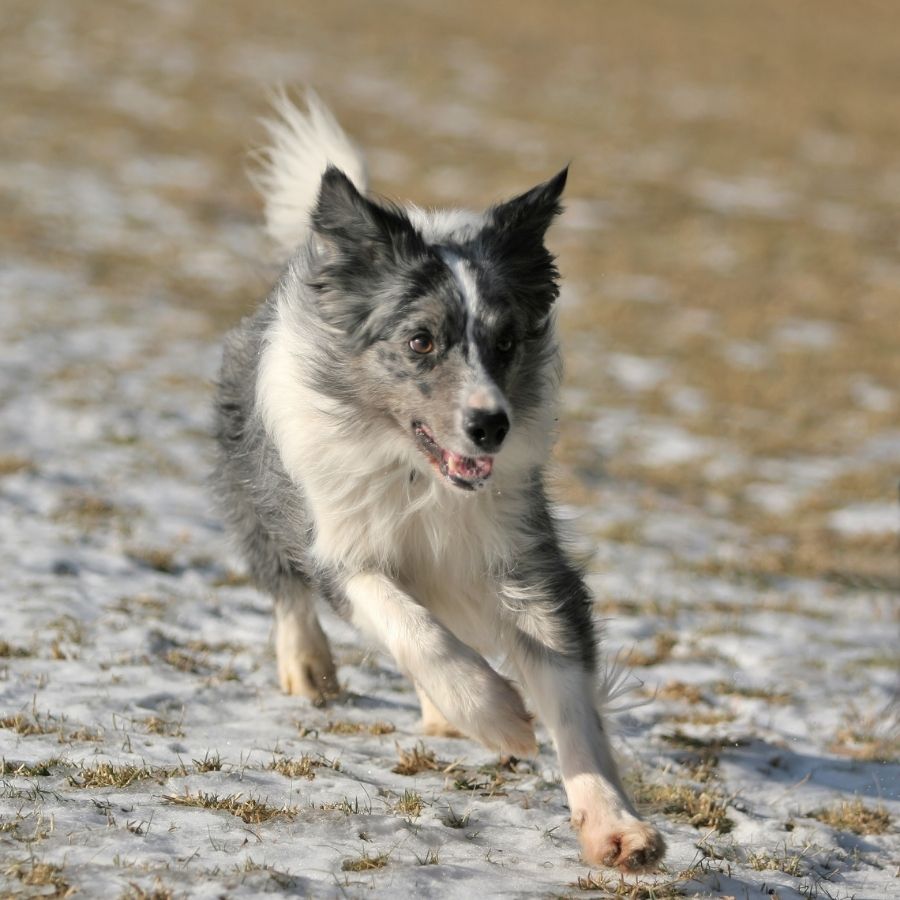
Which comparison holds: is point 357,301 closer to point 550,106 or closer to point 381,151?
point 381,151

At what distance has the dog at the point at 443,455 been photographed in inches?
156

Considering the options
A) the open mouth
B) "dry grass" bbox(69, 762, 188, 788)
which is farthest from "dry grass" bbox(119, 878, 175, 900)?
the open mouth

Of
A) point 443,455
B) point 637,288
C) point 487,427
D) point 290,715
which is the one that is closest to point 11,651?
point 290,715

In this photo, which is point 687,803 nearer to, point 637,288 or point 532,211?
point 532,211

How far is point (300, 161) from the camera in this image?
5.75m

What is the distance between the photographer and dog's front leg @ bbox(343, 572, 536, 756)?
3.87 metres

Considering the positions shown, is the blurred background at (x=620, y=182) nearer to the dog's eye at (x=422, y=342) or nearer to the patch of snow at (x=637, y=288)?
the patch of snow at (x=637, y=288)

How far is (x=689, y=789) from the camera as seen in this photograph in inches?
175

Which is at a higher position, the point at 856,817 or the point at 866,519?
the point at 866,519

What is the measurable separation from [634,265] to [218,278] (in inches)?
190

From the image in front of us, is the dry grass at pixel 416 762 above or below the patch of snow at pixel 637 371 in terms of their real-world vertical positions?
below

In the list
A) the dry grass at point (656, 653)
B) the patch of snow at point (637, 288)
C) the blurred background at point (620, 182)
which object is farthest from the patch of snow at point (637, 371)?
the dry grass at point (656, 653)

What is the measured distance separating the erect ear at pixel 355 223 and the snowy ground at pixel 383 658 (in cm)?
157

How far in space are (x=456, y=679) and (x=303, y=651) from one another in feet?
5.04
